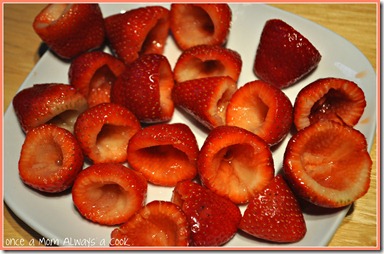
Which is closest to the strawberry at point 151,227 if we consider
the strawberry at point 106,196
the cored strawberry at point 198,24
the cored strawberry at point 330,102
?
the strawberry at point 106,196

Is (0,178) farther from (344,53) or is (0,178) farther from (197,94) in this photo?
(344,53)

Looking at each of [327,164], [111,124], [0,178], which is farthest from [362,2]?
[0,178]

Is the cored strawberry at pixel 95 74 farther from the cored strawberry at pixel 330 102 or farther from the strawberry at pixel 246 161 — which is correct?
the cored strawberry at pixel 330 102

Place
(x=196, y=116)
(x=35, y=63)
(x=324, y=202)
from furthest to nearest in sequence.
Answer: (x=35, y=63) < (x=196, y=116) < (x=324, y=202)

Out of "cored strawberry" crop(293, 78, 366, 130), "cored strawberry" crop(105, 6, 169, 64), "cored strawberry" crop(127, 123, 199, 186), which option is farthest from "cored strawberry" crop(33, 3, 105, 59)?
"cored strawberry" crop(293, 78, 366, 130)

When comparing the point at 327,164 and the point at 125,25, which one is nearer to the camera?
the point at 327,164

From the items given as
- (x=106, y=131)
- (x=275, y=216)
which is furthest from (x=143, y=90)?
(x=275, y=216)

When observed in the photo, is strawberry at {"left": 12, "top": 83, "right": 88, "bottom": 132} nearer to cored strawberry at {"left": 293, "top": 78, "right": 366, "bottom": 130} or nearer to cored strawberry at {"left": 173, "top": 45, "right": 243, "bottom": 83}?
cored strawberry at {"left": 173, "top": 45, "right": 243, "bottom": 83}
